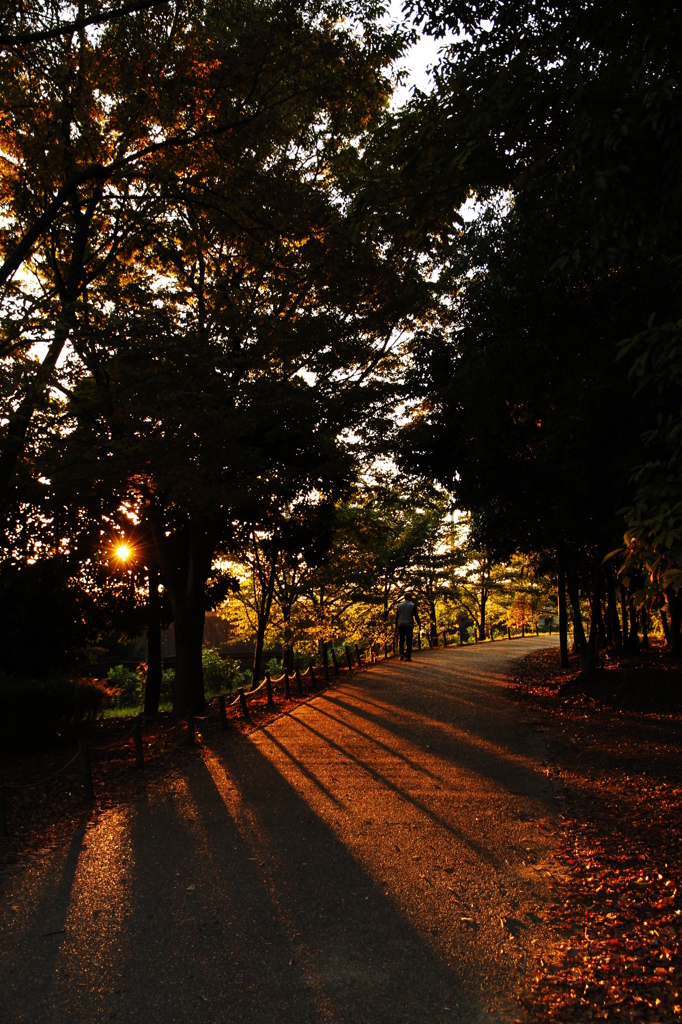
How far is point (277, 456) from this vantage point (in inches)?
597

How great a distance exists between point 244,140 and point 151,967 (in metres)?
9.58

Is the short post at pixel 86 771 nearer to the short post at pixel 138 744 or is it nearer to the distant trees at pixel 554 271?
the short post at pixel 138 744

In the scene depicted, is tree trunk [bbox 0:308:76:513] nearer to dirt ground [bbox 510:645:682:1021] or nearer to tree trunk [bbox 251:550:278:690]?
dirt ground [bbox 510:645:682:1021]

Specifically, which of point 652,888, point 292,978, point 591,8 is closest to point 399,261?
point 591,8

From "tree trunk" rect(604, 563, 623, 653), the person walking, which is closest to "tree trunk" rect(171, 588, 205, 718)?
the person walking

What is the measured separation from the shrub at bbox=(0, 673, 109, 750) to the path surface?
4.74m

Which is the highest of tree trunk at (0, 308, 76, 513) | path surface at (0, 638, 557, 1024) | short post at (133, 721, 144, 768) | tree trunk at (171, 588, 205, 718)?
tree trunk at (0, 308, 76, 513)

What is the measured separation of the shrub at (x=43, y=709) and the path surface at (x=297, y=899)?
474 cm

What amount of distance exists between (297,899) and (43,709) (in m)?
9.22

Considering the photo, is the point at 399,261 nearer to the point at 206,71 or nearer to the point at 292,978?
the point at 206,71

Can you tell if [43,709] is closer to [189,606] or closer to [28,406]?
[189,606]

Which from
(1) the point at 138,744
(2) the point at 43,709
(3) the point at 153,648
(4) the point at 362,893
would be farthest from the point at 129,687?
(4) the point at 362,893

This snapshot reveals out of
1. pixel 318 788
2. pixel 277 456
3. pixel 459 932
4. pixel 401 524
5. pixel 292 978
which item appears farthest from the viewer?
pixel 401 524

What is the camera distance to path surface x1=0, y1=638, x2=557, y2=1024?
3879mm
